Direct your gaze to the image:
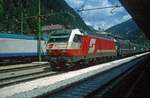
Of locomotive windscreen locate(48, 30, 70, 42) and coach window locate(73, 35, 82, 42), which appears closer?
locomotive windscreen locate(48, 30, 70, 42)

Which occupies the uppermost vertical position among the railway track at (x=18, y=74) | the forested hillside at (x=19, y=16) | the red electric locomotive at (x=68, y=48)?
the forested hillside at (x=19, y=16)

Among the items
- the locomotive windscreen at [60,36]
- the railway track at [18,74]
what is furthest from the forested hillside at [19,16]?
the railway track at [18,74]

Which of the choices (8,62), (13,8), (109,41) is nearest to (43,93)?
(8,62)

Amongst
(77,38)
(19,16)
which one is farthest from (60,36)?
(19,16)

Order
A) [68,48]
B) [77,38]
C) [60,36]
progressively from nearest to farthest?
[68,48] < [60,36] < [77,38]

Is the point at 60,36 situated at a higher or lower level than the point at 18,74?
higher

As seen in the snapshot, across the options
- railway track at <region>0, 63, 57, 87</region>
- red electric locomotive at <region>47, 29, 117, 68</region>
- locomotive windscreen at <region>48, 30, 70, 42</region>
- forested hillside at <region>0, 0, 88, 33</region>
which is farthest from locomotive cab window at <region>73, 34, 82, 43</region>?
forested hillside at <region>0, 0, 88, 33</region>

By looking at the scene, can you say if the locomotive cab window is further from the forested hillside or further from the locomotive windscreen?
the forested hillside

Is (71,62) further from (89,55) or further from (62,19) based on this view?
(62,19)

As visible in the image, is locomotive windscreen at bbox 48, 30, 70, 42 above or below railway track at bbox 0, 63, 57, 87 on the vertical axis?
above

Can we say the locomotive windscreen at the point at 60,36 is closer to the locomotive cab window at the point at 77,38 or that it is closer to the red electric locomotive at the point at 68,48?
the red electric locomotive at the point at 68,48

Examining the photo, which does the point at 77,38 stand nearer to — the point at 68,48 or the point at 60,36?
the point at 60,36

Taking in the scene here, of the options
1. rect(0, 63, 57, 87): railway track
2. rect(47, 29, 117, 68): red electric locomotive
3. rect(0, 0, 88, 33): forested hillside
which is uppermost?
rect(0, 0, 88, 33): forested hillside

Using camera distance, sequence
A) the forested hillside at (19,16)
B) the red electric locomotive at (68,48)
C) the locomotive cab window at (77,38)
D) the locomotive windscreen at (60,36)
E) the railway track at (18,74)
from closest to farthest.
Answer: the railway track at (18,74) → the red electric locomotive at (68,48) → the locomotive windscreen at (60,36) → the locomotive cab window at (77,38) → the forested hillside at (19,16)
